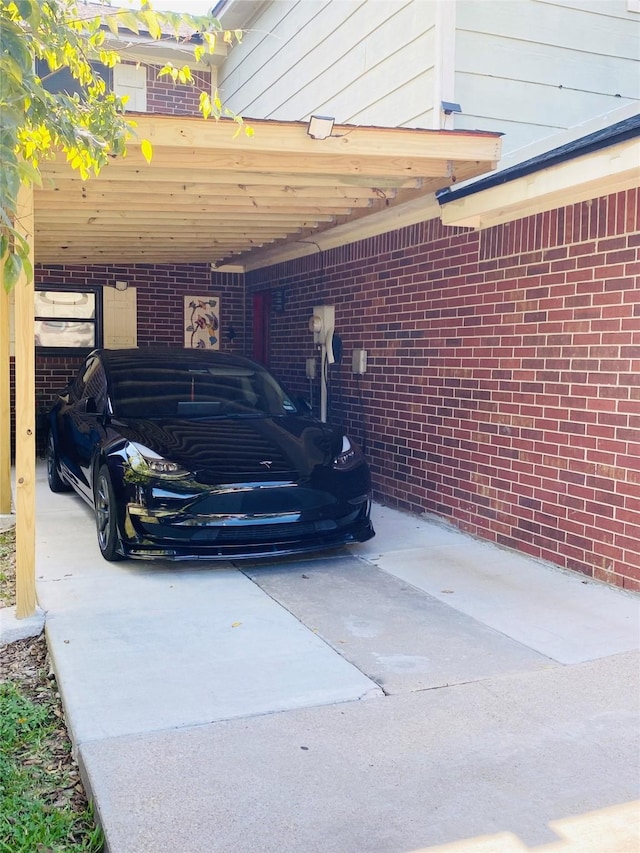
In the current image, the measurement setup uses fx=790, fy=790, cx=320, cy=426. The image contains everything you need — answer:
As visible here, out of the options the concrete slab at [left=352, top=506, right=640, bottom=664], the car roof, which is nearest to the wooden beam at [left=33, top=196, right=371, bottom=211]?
the car roof

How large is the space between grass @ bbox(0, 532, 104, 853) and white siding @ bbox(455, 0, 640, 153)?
495 cm

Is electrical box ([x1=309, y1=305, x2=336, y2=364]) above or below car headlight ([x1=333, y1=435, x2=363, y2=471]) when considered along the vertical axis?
above

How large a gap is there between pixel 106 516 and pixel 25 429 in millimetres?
1355

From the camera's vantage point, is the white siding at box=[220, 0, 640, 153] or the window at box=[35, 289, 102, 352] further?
the window at box=[35, 289, 102, 352]

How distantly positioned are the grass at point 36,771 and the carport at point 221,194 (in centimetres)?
64

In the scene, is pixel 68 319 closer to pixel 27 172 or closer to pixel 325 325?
pixel 325 325

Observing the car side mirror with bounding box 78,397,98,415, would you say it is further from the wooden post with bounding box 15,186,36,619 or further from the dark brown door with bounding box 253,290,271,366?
the dark brown door with bounding box 253,290,271,366

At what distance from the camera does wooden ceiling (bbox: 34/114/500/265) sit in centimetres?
459

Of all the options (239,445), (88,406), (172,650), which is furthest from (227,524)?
(88,406)

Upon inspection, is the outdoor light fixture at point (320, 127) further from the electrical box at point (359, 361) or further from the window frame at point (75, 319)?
the window frame at point (75, 319)

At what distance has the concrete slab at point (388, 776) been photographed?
94.0 inches

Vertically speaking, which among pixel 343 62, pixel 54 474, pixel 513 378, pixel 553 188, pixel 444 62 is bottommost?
pixel 54 474

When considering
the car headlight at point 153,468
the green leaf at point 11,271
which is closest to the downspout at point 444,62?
the car headlight at point 153,468

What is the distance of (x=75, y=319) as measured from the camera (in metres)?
10.1
